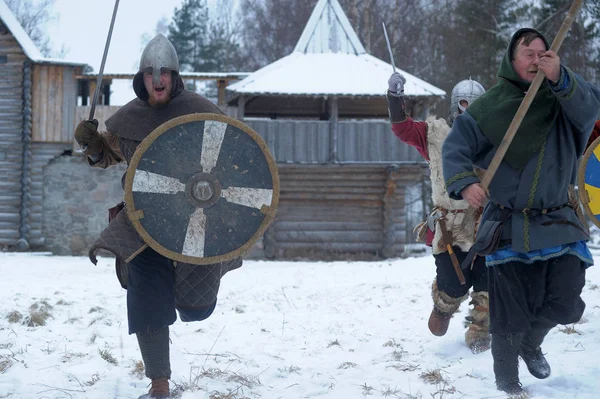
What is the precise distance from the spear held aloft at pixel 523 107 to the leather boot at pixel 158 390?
1.65 m

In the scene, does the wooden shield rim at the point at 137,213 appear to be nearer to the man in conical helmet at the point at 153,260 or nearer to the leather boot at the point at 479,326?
the man in conical helmet at the point at 153,260

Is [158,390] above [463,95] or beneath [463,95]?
beneath

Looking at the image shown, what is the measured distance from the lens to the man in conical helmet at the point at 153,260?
3219 millimetres

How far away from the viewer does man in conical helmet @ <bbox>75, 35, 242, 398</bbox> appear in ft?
10.6

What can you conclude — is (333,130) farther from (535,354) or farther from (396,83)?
(535,354)

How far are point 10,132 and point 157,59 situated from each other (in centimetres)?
1462

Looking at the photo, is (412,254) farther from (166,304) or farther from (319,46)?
(166,304)

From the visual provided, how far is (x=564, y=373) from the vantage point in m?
3.43

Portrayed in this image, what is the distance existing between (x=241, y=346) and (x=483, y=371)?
164 centimetres

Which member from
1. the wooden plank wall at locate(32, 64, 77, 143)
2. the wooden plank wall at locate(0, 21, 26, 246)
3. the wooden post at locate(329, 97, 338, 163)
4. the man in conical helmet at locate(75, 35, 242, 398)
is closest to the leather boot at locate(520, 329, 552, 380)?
the man in conical helmet at locate(75, 35, 242, 398)

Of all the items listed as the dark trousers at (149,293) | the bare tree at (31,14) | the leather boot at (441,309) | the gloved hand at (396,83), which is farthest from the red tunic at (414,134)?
the bare tree at (31,14)

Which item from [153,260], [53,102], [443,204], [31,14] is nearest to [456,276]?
[443,204]

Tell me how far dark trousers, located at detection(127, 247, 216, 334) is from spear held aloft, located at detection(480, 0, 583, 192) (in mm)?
1498

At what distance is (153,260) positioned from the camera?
3.30 m
